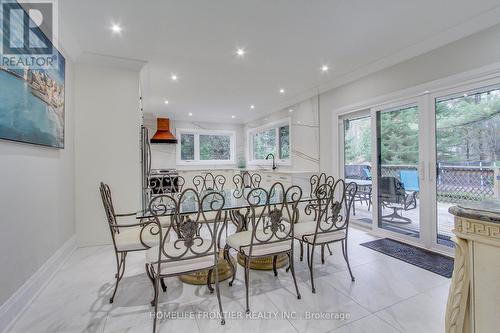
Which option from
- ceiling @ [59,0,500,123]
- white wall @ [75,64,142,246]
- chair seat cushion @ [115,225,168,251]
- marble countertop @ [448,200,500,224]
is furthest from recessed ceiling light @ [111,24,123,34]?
marble countertop @ [448,200,500,224]

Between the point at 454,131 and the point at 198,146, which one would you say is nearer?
the point at 454,131

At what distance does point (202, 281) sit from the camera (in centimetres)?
217

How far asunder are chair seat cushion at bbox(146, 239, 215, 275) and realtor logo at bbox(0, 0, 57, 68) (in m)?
1.72

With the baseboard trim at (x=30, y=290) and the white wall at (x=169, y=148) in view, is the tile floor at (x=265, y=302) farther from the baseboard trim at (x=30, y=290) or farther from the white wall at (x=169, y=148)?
the white wall at (x=169, y=148)

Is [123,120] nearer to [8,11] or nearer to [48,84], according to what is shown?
[48,84]

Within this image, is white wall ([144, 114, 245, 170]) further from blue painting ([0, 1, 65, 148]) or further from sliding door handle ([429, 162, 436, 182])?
sliding door handle ([429, 162, 436, 182])

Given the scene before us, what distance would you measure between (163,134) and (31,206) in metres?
4.03

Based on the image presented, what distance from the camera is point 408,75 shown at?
3016 millimetres

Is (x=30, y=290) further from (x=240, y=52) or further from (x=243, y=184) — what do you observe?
(x=240, y=52)

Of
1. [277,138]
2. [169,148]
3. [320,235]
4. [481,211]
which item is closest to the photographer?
[481,211]

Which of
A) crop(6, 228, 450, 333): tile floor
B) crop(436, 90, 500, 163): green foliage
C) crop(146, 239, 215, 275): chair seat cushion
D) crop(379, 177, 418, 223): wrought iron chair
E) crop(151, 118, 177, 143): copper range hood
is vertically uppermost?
crop(151, 118, 177, 143): copper range hood

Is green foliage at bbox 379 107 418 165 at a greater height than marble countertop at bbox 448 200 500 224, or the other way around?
green foliage at bbox 379 107 418 165

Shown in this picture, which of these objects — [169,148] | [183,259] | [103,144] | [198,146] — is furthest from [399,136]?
[169,148]

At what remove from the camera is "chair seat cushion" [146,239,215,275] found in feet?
5.26
